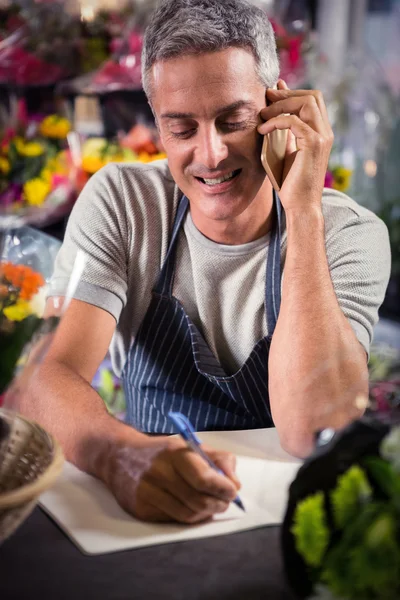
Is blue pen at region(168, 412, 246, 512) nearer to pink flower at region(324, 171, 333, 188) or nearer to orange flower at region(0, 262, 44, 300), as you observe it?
orange flower at region(0, 262, 44, 300)

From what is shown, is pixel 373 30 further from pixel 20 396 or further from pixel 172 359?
pixel 20 396

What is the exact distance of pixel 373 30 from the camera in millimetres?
4582

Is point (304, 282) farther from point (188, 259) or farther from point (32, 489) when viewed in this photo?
point (32, 489)

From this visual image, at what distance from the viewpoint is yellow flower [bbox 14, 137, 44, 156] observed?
8.38 ft

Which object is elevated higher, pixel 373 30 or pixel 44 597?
pixel 44 597

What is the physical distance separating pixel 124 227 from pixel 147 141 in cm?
98

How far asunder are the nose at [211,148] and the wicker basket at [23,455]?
34.4 inches

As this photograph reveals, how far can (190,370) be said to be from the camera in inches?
72.3

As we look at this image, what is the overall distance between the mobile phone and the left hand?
0.01 m

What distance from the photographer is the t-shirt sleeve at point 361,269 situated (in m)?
1.69

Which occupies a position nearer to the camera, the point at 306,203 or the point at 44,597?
the point at 44,597

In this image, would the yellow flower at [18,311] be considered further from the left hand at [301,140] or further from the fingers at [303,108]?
the fingers at [303,108]

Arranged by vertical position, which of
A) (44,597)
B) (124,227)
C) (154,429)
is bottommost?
(154,429)

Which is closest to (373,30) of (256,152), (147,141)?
(147,141)
